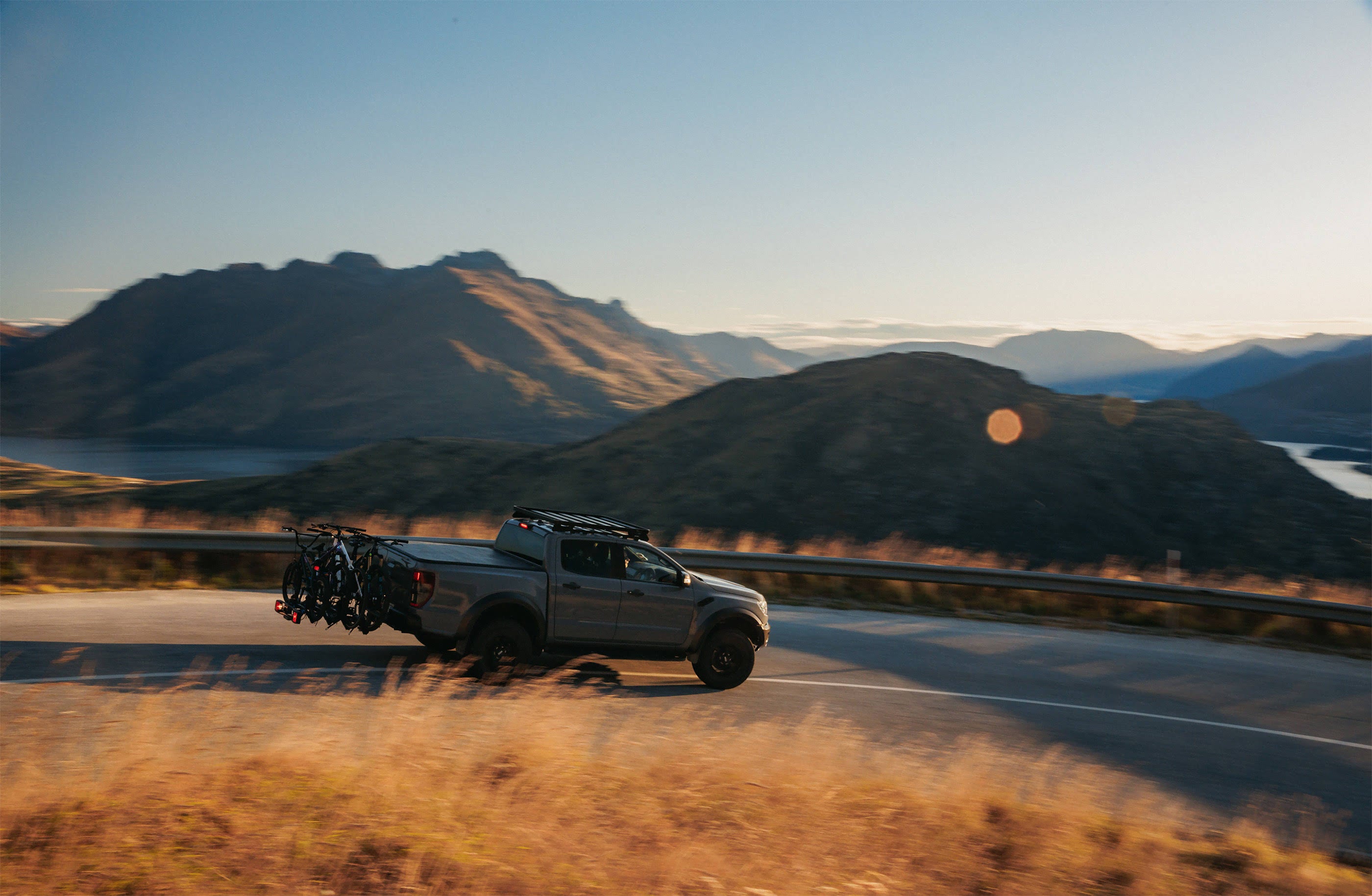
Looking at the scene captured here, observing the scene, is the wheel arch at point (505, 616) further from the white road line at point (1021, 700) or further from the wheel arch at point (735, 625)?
the wheel arch at point (735, 625)

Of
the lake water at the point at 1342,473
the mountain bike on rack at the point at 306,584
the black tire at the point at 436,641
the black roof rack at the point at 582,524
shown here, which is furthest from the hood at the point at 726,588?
the lake water at the point at 1342,473

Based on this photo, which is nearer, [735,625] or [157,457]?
[735,625]

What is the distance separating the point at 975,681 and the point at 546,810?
650 centimetres

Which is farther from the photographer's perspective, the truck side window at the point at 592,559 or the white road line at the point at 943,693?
the truck side window at the point at 592,559

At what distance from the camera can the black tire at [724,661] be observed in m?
9.46

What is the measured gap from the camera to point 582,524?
938cm

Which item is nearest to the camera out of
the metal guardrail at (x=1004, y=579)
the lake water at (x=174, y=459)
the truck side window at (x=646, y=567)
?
the truck side window at (x=646, y=567)

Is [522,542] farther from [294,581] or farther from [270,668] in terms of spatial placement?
[270,668]

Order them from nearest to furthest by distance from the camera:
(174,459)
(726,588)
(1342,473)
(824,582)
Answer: (726,588), (824,582), (1342,473), (174,459)

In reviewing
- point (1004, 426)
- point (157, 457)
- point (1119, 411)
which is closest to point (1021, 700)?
point (1004, 426)

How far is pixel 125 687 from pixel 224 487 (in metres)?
59.9

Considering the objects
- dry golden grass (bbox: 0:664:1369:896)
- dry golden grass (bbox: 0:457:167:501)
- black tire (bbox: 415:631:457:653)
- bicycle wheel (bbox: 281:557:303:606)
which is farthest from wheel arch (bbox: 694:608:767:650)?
dry golden grass (bbox: 0:457:167:501)

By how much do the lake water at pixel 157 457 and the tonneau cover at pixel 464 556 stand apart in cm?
9792

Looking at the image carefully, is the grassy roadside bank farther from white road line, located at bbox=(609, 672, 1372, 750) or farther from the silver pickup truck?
the silver pickup truck
